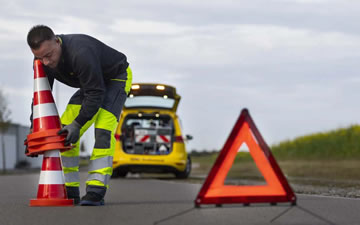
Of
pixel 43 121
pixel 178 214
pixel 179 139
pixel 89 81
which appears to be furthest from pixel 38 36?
pixel 179 139

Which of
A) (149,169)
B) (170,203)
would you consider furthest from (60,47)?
(149,169)

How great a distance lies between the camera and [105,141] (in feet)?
23.5

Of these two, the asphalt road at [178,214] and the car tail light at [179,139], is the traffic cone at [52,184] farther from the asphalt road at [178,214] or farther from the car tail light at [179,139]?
the car tail light at [179,139]

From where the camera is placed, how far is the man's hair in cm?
663

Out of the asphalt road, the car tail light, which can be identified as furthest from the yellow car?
the asphalt road

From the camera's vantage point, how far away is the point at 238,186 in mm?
5453

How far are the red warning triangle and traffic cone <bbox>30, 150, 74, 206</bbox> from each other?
7.33 ft

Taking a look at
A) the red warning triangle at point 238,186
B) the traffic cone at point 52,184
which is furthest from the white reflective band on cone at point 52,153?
the red warning triangle at point 238,186

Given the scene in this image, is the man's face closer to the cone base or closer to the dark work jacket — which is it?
the dark work jacket

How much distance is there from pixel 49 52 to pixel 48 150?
3.53 ft

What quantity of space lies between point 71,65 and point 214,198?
93.4 inches

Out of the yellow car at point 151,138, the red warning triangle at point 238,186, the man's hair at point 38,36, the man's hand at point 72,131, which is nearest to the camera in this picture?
the red warning triangle at point 238,186

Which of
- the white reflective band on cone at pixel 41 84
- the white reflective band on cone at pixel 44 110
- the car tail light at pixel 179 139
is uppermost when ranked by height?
the white reflective band on cone at pixel 41 84

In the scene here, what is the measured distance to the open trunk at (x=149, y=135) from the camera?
16.6 meters
